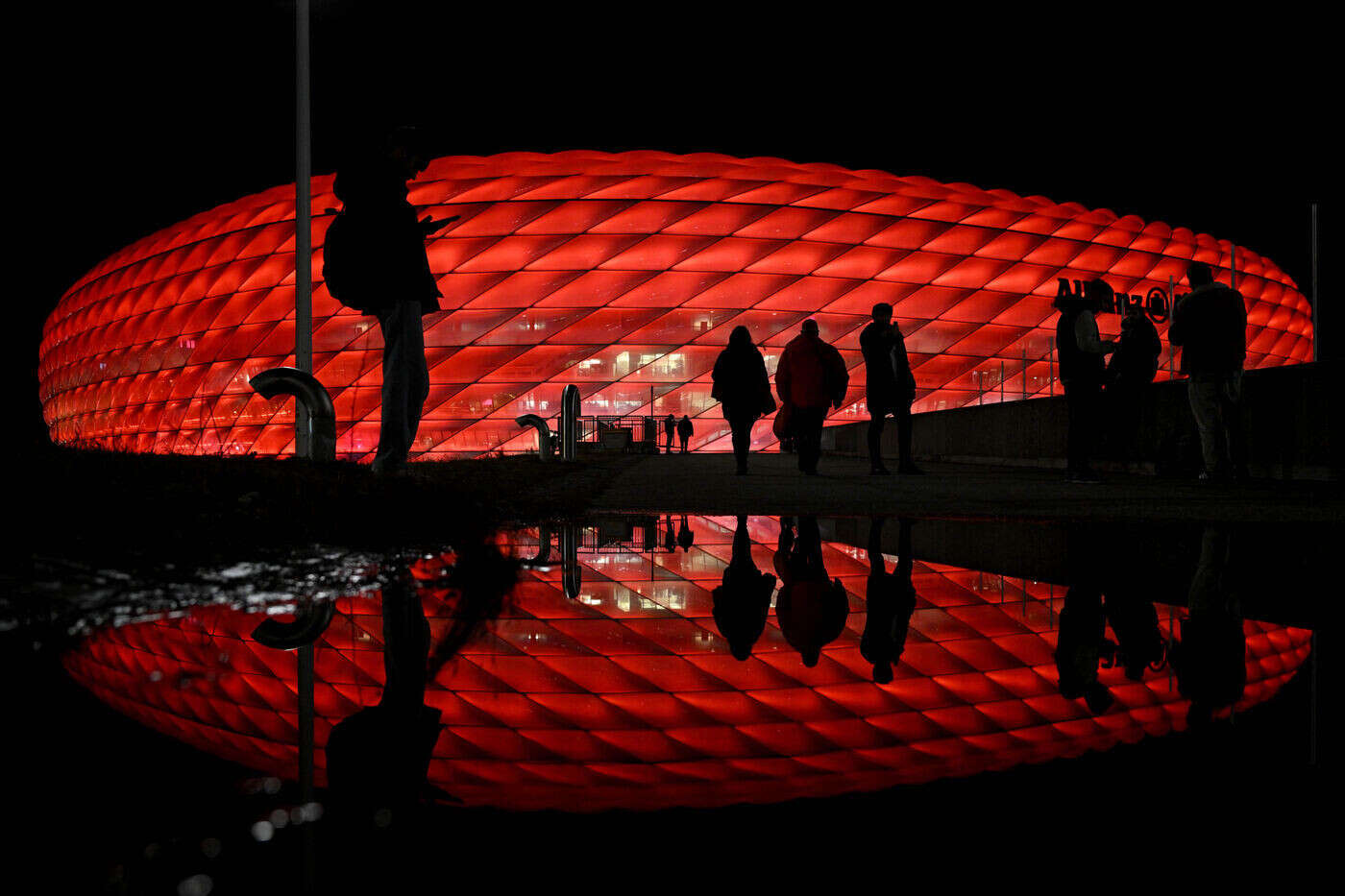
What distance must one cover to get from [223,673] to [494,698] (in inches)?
15.7

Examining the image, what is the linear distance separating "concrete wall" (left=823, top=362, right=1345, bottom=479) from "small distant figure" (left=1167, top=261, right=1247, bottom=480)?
0.36 m

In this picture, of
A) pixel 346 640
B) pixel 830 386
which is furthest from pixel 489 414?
pixel 346 640

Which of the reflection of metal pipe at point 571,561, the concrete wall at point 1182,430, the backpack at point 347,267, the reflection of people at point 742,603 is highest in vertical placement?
the backpack at point 347,267

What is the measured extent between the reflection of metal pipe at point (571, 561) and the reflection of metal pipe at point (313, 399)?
4.37 ft

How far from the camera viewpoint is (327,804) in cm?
95

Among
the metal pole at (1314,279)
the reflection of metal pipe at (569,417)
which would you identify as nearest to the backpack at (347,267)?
the reflection of metal pipe at (569,417)

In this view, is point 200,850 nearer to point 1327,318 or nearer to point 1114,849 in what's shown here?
point 1114,849

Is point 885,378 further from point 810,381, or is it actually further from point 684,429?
point 684,429

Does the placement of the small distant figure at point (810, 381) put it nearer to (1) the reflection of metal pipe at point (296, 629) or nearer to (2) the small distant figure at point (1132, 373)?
(2) the small distant figure at point (1132, 373)

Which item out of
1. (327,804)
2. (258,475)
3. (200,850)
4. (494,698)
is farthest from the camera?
(258,475)

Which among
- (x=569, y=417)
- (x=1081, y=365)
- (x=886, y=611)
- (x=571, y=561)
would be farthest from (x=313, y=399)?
(x=569, y=417)

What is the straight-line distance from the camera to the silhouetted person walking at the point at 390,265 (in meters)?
5.24

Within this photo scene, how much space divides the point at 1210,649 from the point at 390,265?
14.1 feet

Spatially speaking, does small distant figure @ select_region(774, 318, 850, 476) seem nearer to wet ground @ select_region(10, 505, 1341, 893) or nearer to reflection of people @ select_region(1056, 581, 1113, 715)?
wet ground @ select_region(10, 505, 1341, 893)
